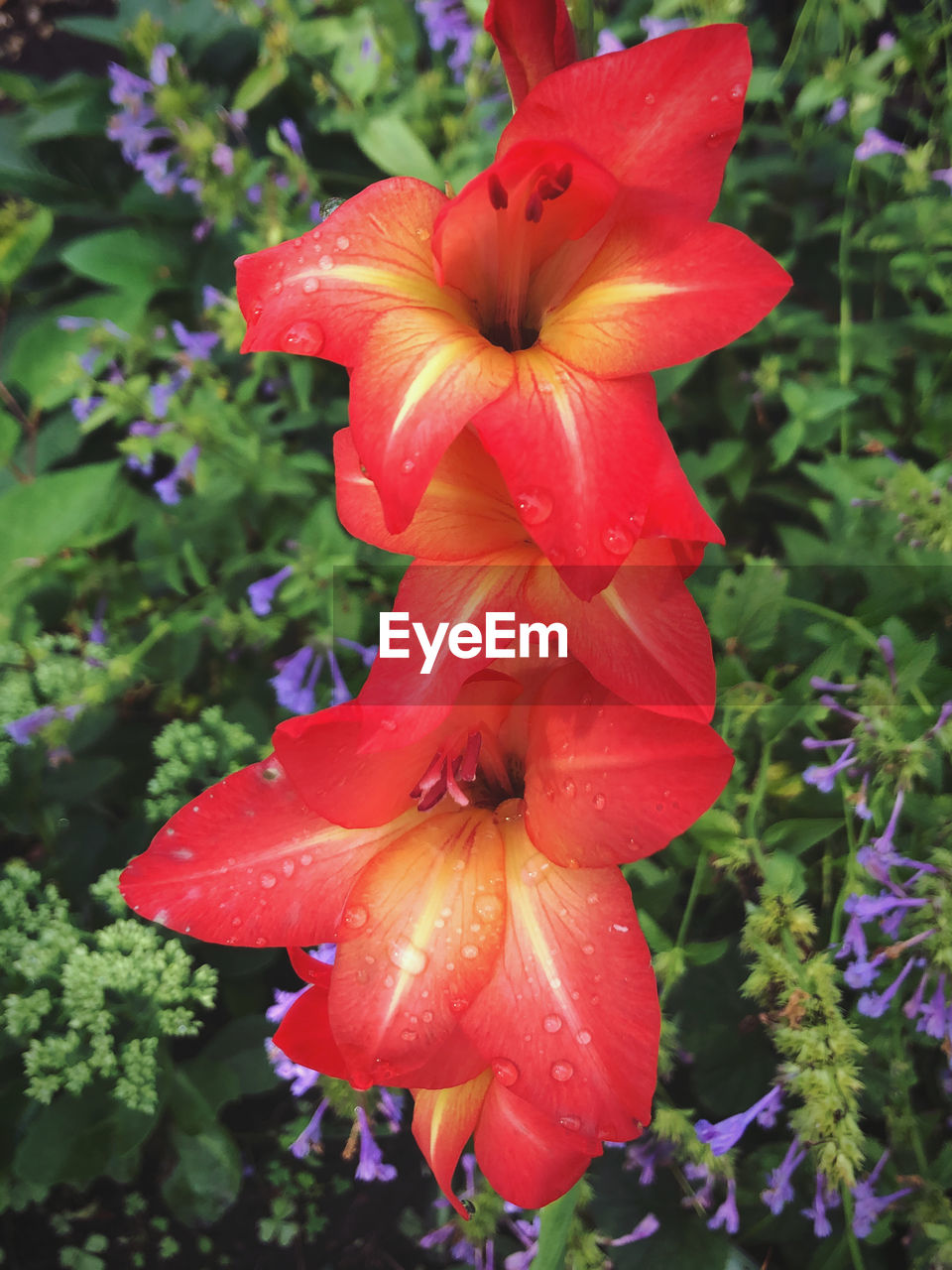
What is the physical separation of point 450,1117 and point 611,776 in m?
0.28

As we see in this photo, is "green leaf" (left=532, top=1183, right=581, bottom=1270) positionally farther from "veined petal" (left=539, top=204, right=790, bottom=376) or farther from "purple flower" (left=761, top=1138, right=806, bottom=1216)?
"veined petal" (left=539, top=204, right=790, bottom=376)

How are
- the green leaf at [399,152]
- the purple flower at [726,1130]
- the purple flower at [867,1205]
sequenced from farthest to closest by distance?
the green leaf at [399,152]
the purple flower at [867,1205]
the purple flower at [726,1130]

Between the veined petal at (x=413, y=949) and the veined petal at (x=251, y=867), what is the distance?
1.0 inches

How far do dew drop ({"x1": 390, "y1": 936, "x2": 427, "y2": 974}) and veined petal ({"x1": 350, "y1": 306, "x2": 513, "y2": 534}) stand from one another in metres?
0.27

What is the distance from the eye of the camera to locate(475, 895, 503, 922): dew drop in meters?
0.55

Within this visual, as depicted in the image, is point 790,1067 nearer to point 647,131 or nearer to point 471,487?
point 471,487

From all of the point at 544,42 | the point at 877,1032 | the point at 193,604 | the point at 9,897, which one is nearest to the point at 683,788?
the point at 544,42

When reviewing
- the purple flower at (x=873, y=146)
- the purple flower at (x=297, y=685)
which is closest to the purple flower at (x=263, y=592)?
the purple flower at (x=297, y=685)

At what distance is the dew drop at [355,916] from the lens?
552 mm

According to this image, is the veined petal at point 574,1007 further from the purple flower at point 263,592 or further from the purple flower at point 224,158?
the purple flower at point 224,158

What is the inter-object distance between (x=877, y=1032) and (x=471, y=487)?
30.9 inches

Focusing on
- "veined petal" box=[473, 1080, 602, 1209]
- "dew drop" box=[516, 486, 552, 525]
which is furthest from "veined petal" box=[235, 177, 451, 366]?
"veined petal" box=[473, 1080, 602, 1209]

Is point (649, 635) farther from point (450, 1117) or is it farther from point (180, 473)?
point (180, 473)

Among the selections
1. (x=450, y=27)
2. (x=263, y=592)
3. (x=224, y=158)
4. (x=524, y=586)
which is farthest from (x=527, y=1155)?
(x=450, y=27)
